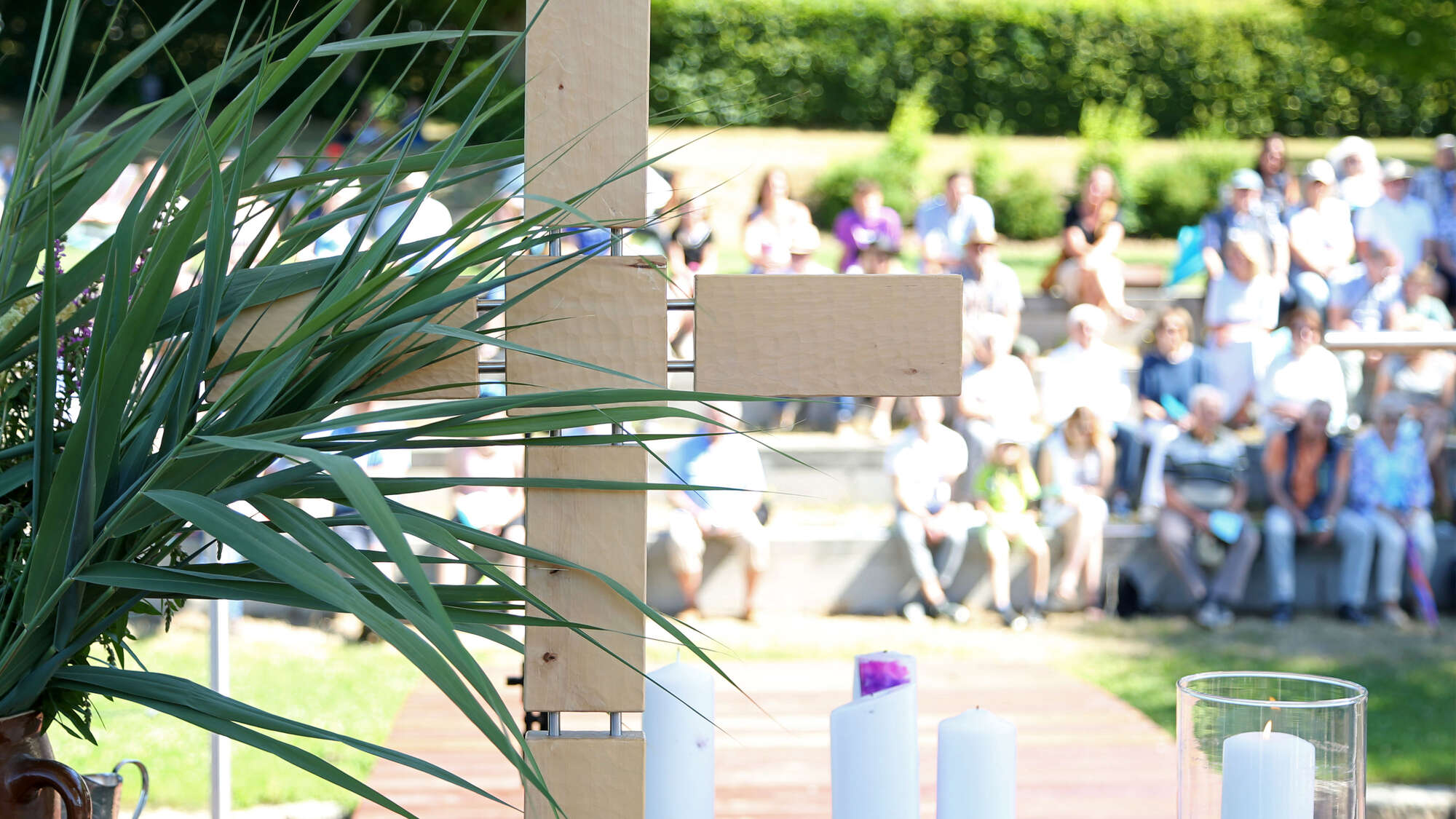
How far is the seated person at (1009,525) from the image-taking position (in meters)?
6.28

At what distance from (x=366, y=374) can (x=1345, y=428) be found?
6762mm

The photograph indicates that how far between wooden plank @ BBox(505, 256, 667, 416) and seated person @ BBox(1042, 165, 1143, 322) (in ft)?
23.1

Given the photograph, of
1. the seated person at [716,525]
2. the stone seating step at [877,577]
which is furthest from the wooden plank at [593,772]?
the stone seating step at [877,577]

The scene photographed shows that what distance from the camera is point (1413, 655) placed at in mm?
5742

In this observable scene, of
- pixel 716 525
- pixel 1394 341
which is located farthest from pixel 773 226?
pixel 1394 341

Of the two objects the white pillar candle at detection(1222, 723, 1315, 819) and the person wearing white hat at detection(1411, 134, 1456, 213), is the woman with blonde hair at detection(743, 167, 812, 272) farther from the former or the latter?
the white pillar candle at detection(1222, 723, 1315, 819)

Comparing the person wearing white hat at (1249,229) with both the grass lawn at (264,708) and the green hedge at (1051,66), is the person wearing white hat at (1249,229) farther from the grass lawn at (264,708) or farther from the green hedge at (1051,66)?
the green hedge at (1051,66)

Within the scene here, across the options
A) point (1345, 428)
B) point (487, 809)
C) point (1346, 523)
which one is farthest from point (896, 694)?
point (1345, 428)

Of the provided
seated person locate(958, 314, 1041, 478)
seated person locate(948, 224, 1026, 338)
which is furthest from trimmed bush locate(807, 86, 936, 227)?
seated person locate(958, 314, 1041, 478)

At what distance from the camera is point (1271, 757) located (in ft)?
3.54

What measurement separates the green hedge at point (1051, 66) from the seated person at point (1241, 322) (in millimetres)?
8721

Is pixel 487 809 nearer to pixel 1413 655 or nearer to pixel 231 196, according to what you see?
pixel 231 196

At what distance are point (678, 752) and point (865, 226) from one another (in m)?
6.91

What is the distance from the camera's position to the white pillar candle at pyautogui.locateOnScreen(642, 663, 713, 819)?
4.19 feet
